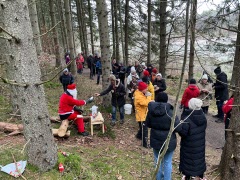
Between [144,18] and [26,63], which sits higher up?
[144,18]

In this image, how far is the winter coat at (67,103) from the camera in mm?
5777

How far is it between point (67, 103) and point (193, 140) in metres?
3.39

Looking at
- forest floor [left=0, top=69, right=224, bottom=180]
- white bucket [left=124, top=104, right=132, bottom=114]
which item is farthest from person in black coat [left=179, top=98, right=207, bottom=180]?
white bucket [left=124, top=104, right=132, bottom=114]

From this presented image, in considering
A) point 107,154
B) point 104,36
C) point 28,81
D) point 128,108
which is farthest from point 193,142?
point 104,36

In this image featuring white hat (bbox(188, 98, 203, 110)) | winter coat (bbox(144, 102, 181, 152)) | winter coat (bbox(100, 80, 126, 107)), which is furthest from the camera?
winter coat (bbox(100, 80, 126, 107))

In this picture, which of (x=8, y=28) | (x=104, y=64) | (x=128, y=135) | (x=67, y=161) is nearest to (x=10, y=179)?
(x=67, y=161)

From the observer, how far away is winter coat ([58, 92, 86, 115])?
5777mm

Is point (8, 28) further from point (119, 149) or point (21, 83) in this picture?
point (119, 149)

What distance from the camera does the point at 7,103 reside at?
784 cm

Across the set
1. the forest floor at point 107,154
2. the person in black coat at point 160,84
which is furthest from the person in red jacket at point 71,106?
the person in black coat at point 160,84

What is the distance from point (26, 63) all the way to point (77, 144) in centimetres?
321

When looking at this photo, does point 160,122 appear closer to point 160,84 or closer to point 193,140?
point 193,140

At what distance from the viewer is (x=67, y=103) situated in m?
5.84

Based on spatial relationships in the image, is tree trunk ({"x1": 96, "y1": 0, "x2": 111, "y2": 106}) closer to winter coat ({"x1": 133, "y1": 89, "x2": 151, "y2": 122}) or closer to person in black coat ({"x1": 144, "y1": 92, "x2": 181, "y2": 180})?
winter coat ({"x1": 133, "y1": 89, "x2": 151, "y2": 122})
